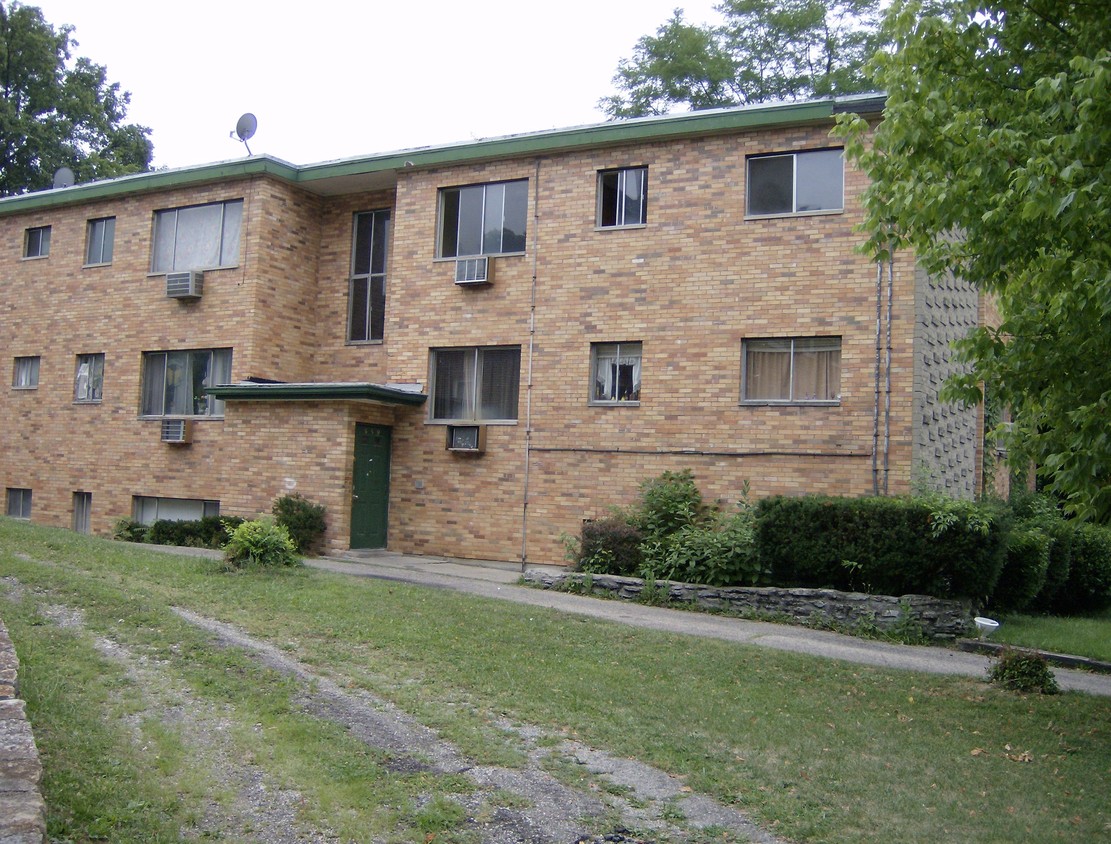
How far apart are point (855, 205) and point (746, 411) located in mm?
3477

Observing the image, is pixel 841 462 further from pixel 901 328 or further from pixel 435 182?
pixel 435 182

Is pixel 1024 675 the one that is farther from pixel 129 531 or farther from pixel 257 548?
pixel 129 531

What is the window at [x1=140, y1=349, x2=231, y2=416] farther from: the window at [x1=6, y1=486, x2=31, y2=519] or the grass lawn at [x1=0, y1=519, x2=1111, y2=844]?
the grass lawn at [x1=0, y1=519, x2=1111, y2=844]

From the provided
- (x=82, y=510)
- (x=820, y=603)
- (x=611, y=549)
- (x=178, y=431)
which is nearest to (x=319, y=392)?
(x=178, y=431)

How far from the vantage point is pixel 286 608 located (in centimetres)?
1085

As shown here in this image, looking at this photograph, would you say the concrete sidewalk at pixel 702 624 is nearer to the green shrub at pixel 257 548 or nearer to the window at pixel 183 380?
the green shrub at pixel 257 548

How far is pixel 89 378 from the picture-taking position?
22547 mm

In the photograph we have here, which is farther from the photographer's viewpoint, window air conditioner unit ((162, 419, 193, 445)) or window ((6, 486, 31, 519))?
window ((6, 486, 31, 519))

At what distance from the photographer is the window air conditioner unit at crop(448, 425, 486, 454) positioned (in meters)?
17.9

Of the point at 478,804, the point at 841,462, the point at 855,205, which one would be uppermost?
the point at 855,205

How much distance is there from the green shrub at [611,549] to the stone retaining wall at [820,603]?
0.55m

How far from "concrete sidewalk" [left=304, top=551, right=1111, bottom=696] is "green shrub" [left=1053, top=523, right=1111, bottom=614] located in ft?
22.2

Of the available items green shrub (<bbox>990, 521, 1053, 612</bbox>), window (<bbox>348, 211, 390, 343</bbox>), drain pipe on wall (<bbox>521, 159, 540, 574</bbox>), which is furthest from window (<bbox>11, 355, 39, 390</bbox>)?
green shrub (<bbox>990, 521, 1053, 612</bbox>)

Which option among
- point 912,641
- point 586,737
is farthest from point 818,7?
point 586,737
